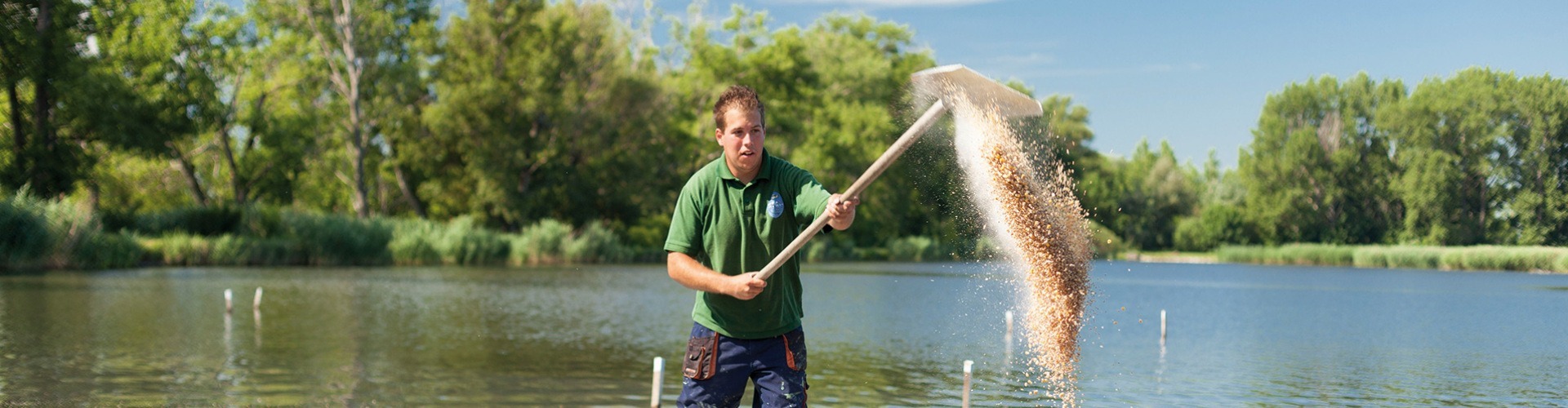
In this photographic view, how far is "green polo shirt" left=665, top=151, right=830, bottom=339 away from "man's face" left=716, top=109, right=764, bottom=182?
8cm

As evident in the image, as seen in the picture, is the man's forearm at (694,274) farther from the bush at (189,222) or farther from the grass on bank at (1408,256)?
the grass on bank at (1408,256)

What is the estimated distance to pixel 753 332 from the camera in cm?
501

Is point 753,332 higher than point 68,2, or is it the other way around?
point 68,2

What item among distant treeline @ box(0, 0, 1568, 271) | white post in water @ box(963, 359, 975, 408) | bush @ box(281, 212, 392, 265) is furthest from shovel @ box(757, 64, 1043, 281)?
bush @ box(281, 212, 392, 265)

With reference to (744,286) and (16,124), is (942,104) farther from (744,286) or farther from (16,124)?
(16,124)

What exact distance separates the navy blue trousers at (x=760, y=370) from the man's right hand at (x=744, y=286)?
0.36 m

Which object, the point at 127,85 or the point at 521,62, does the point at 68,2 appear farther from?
the point at 521,62

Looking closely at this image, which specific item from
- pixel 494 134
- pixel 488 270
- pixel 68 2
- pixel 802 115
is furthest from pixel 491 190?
pixel 802 115

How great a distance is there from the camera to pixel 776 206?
4.88 meters

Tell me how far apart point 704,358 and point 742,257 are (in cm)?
43

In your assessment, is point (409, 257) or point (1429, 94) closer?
point (409, 257)

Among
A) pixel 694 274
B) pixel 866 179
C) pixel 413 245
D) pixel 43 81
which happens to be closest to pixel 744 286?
pixel 694 274

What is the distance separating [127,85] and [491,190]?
1419 cm

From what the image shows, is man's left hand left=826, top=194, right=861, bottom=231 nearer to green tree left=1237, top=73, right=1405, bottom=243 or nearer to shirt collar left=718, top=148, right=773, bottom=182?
shirt collar left=718, top=148, right=773, bottom=182
